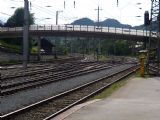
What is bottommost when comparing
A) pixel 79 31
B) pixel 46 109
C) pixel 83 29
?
pixel 46 109

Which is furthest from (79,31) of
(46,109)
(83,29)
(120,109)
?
(120,109)

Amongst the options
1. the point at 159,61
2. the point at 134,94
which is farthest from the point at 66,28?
the point at 134,94

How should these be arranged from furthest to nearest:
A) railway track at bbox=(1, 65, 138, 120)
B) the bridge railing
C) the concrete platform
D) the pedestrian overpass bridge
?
the pedestrian overpass bridge → the bridge railing → railway track at bbox=(1, 65, 138, 120) → the concrete platform

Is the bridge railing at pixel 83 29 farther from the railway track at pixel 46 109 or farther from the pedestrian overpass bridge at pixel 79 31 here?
the railway track at pixel 46 109

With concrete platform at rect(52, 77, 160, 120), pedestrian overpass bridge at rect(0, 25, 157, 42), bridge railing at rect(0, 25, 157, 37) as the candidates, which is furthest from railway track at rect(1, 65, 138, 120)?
pedestrian overpass bridge at rect(0, 25, 157, 42)

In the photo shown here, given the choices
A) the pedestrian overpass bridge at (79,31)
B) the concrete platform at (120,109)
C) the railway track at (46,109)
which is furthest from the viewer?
the pedestrian overpass bridge at (79,31)

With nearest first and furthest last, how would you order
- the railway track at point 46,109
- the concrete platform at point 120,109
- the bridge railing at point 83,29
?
the concrete platform at point 120,109 → the railway track at point 46,109 → the bridge railing at point 83,29

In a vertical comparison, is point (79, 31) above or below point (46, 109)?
above

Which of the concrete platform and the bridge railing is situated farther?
the bridge railing

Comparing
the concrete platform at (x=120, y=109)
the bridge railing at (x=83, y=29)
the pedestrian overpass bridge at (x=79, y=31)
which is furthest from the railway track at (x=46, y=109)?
the pedestrian overpass bridge at (x=79, y=31)

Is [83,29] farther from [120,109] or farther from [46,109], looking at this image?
[120,109]

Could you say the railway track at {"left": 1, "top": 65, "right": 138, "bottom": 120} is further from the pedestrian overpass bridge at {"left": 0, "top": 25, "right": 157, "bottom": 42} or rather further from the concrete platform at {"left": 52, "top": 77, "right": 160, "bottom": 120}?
the pedestrian overpass bridge at {"left": 0, "top": 25, "right": 157, "bottom": 42}

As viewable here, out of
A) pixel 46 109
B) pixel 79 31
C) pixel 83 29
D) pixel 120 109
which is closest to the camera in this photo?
pixel 120 109

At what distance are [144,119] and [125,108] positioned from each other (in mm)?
2920
